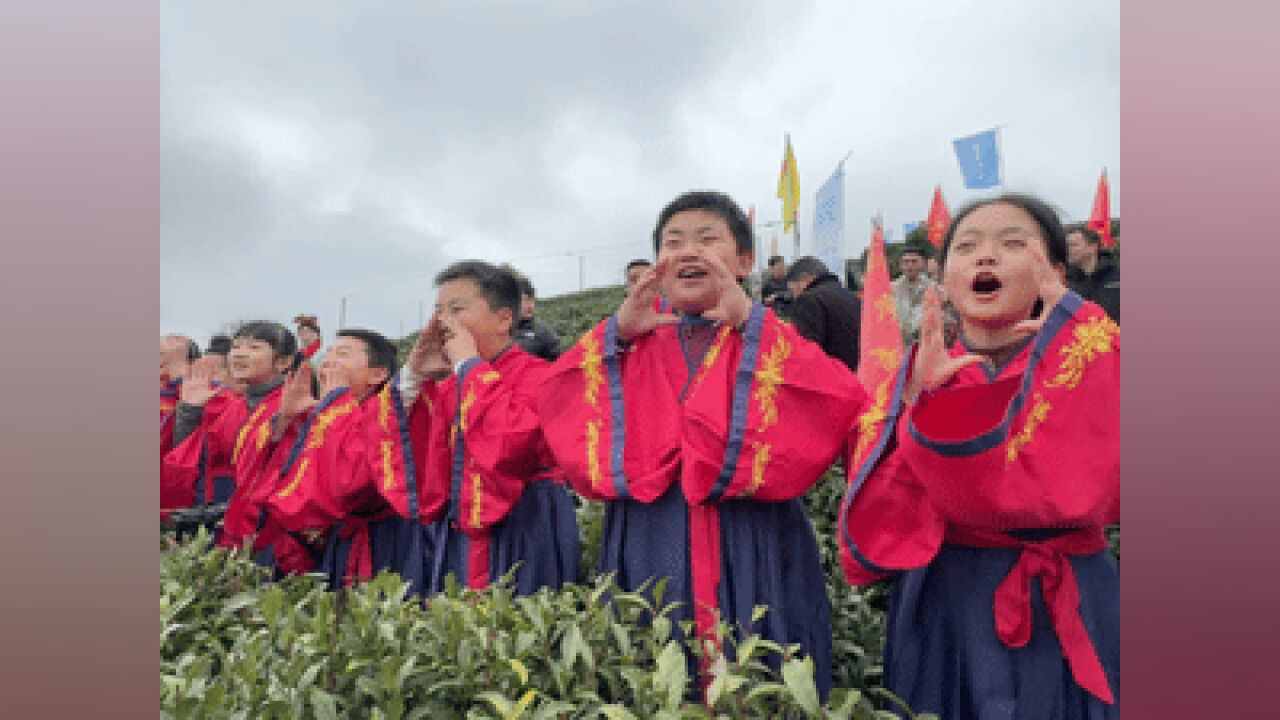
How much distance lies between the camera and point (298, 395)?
4160 mm

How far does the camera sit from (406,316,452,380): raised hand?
11.5ft

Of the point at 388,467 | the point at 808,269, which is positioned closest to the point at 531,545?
the point at 388,467

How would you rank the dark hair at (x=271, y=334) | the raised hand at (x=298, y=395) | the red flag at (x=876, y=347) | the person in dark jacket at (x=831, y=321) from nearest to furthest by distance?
the red flag at (x=876, y=347) < the raised hand at (x=298, y=395) < the dark hair at (x=271, y=334) < the person in dark jacket at (x=831, y=321)

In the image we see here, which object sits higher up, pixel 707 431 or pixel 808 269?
pixel 808 269

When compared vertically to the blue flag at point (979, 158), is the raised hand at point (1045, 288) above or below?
below

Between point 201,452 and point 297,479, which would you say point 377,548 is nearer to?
point 297,479

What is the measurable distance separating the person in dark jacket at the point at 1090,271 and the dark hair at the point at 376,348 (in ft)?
Result: 12.7

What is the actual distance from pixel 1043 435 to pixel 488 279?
2328 millimetres

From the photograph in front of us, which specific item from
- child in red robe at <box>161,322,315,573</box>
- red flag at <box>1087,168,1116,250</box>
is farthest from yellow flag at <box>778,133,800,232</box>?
child in red robe at <box>161,322,315,573</box>

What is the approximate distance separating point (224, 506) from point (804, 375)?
392 centimetres

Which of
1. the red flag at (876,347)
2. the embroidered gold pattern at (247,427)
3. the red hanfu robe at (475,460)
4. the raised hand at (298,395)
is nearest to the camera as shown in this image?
the red flag at (876,347)

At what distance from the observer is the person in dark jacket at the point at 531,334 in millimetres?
5273

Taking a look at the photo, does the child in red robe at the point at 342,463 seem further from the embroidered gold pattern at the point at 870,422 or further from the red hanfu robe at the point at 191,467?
the embroidered gold pattern at the point at 870,422

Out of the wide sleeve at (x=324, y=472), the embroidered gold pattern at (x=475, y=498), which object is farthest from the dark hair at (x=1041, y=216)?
the wide sleeve at (x=324, y=472)
